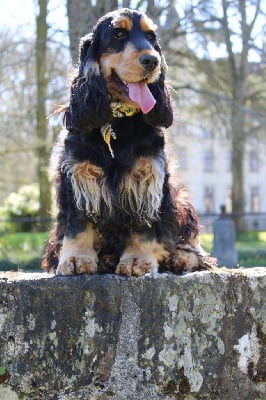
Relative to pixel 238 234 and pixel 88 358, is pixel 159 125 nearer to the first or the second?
pixel 88 358

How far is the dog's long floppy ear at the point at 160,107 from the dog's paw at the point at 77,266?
0.95 meters

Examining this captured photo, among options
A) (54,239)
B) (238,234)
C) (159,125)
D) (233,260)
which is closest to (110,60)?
(159,125)

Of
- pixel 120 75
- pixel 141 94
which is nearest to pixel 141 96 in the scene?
pixel 141 94

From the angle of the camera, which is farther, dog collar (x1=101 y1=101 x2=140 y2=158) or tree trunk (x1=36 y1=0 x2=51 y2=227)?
tree trunk (x1=36 y1=0 x2=51 y2=227)

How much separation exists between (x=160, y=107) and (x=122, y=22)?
0.57 metres

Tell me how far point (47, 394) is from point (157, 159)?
1.56 m

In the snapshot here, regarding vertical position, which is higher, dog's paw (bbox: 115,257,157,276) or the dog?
the dog

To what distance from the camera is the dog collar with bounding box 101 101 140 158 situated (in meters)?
3.75

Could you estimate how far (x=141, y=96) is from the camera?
3.64 metres

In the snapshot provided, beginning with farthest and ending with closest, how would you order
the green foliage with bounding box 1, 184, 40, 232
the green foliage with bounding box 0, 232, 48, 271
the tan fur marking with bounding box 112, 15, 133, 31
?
1. the green foliage with bounding box 1, 184, 40, 232
2. the green foliage with bounding box 0, 232, 48, 271
3. the tan fur marking with bounding box 112, 15, 133, 31

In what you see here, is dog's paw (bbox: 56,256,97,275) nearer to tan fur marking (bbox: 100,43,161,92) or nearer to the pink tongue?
the pink tongue

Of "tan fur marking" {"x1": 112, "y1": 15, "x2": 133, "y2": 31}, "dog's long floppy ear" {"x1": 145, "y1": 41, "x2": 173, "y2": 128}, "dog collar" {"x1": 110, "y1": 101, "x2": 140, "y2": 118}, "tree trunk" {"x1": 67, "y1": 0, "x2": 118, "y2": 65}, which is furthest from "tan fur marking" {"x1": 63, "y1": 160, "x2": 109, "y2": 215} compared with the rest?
"tree trunk" {"x1": 67, "y1": 0, "x2": 118, "y2": 65}

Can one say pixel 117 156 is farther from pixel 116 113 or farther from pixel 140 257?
pixel 140 257

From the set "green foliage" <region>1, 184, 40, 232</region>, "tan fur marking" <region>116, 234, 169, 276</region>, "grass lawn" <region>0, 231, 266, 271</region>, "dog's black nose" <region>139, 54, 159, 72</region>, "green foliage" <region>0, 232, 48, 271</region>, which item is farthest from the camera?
"green foliage" <region>1, 184, 40, 232</region>
